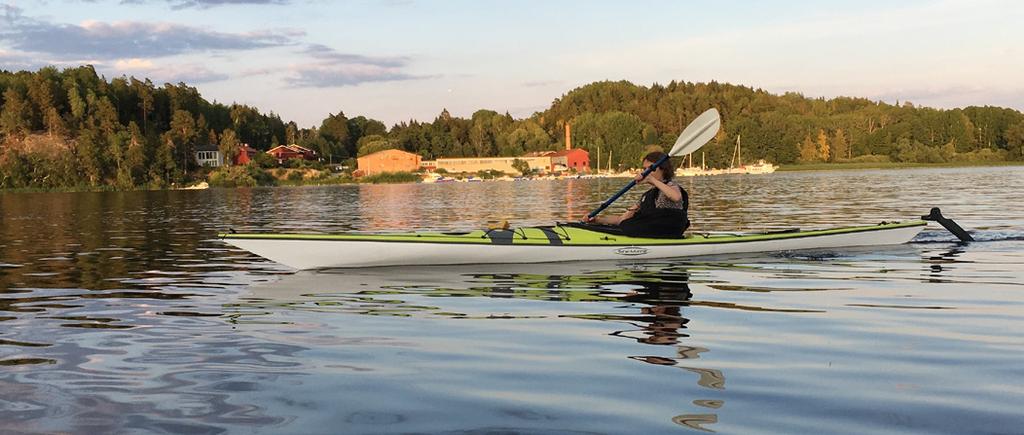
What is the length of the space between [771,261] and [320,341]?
27.9 feet

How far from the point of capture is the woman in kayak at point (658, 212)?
1304cm

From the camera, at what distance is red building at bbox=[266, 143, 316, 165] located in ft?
475

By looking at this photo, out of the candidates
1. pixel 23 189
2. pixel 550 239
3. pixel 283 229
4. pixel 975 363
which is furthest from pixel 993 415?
pixel 23 189

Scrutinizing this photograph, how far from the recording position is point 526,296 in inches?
407

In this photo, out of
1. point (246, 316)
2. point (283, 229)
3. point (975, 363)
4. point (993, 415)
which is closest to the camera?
point (993, 415)

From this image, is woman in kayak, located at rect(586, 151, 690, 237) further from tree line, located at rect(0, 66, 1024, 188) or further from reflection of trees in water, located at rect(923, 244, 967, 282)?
tree line, located at rect(0, 66, 1024, 188)

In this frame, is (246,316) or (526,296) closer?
(246,316)

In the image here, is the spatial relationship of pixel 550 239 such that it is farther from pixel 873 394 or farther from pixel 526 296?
pixel 873 394

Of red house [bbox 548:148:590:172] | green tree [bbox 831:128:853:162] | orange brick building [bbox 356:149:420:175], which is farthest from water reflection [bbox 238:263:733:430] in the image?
green tree [bbox 831:128:853:162]

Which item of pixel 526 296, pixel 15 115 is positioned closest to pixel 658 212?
pixel 526 296

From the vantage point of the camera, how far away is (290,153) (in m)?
148

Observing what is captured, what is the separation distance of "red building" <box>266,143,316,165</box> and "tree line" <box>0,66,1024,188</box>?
545 centimetres

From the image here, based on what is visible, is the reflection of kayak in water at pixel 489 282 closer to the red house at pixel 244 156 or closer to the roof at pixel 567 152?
the red house at pixel 244 156

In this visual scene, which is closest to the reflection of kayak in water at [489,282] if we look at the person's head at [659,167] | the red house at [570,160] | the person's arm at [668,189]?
the person's arm at [668,189]
